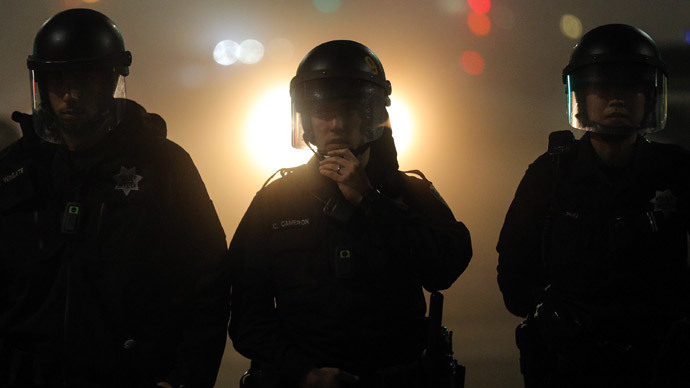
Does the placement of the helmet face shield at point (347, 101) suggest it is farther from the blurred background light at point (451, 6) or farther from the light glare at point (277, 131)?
the blurred background light at point (451, 6)

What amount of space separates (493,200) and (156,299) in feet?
5.13

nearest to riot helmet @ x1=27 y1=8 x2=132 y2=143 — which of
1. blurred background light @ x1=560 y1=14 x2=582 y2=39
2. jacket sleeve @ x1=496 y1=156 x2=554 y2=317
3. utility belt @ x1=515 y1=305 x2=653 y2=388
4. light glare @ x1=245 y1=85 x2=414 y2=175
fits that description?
light glare @ x1=245 y1=85 x2=414 y2=175

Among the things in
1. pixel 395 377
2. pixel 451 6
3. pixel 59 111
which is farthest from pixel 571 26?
pixel 59 111

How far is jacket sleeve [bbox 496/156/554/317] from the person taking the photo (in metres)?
2.16

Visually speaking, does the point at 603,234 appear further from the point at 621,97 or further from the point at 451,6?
the point at 451,6

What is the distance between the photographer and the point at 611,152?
2156 millimetres

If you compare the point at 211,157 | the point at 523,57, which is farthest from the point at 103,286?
the point at 523,57

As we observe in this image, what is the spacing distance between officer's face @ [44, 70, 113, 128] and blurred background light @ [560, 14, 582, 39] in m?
1.88

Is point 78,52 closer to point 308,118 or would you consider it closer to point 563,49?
point 308,118

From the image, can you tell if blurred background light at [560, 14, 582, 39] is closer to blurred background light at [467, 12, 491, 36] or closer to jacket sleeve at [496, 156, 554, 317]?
blurred background light at [467, 12, 491, 36]

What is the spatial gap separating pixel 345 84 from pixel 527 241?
30.0 inches

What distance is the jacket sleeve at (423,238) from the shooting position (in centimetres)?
183

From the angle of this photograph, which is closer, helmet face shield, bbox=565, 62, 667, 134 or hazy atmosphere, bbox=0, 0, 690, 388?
helmet face shield, bbox=565, 62, 667, 134

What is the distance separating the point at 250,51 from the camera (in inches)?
117
